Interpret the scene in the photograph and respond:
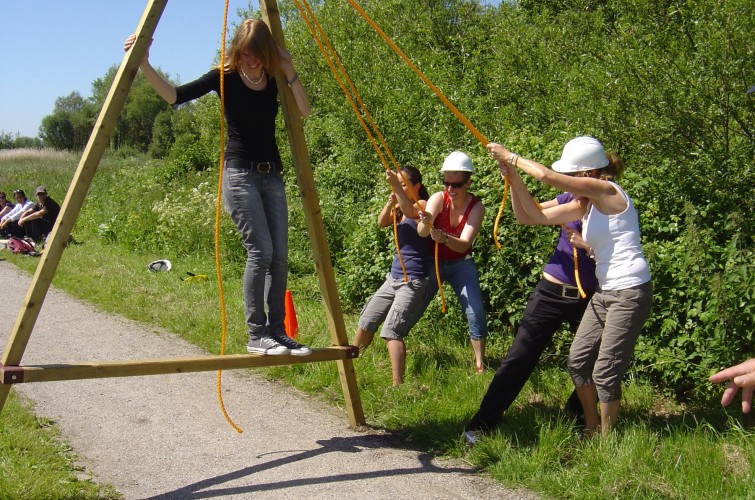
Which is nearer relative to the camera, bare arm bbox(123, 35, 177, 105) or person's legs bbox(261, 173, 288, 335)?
bare arm bbox(123, 35, 177, 105)

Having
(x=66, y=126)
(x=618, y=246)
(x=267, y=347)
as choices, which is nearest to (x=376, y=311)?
(x=267, y=347)

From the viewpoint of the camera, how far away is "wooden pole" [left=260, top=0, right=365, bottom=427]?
512 centimetres

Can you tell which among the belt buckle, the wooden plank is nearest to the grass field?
the wooden plank

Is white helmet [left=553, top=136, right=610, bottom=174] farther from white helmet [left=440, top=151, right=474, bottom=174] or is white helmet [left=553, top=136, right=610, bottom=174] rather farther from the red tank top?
the red tank top

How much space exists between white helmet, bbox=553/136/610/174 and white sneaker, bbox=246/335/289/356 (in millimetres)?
2079

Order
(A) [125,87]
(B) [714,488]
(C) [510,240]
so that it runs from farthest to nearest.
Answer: (C) [510,240], (A) [125,87], (B) [714,488]

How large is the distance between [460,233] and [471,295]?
527mm

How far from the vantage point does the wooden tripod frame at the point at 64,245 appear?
163 inches

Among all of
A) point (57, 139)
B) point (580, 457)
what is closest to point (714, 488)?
point (580, 457)

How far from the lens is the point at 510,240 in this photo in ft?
21.8

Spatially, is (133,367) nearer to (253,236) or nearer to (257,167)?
(253,236)

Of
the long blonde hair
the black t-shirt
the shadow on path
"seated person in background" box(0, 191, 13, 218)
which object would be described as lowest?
the shadow on path

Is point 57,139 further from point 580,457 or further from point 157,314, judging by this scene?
point 580,457

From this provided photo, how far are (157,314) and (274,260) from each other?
429 cm
